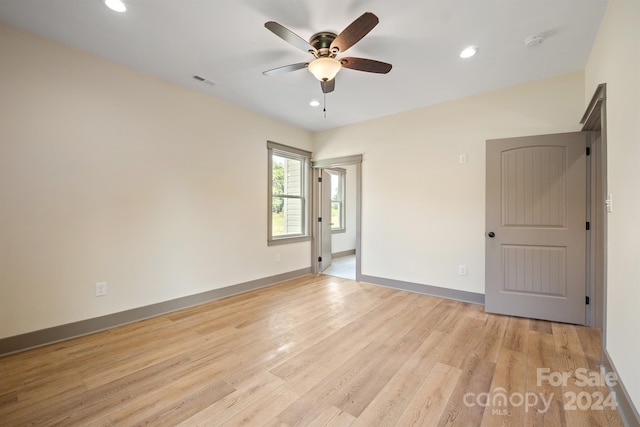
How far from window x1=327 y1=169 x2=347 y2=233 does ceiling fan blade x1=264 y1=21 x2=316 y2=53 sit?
16.4ft

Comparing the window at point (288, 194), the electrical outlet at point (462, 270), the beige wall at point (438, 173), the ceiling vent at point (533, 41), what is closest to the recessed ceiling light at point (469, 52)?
the ceiling vent at point (533, 41)

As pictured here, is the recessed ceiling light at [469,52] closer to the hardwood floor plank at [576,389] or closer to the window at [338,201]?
the hardwood floor plank at [576,389]

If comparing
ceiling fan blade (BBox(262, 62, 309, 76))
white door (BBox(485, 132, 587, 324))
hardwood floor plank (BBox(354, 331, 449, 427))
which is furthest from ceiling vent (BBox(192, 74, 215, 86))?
hardwood floor plank (BBox(354, 331, 449, 427))

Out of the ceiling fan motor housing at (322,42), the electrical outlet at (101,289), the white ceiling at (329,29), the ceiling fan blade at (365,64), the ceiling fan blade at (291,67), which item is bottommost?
the electrical outlet at (101,289)

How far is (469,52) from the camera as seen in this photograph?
2.57m

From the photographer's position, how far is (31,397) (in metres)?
1.77

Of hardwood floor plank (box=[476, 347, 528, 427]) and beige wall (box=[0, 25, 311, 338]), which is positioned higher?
beige wall (box=[0, 25, 311, 338])

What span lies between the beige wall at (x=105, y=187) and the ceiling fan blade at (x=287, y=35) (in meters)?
2.02

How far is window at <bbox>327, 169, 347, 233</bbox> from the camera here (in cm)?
713

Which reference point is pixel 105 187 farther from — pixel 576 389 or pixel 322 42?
pixel 576 389

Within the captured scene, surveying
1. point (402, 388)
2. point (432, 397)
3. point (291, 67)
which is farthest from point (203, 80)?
point (432, 397)

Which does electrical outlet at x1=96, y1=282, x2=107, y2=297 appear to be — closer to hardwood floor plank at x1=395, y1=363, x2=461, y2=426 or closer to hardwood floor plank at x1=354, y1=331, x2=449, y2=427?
hardwood floor plank at x1=354, y1=331, x2=449, y2=427

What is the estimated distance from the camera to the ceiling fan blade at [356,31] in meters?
1.73

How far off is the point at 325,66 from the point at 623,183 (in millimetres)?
2211
